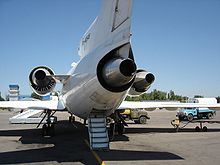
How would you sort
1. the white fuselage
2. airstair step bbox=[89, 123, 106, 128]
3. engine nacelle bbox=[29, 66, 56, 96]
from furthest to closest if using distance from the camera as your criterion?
engine nacelle bbox=[29, 66, 56, 96] < airstair step bbox=[89, 123, 106, 128] < the white fuselage

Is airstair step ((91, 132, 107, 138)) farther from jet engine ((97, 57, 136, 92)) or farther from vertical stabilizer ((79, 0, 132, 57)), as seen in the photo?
vertical stabilizer ((79, 0, 132, 57))

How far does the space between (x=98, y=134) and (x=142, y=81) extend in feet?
Result: 13.3

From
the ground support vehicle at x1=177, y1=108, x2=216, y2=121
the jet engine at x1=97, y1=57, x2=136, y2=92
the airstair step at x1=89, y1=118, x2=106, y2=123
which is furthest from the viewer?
the ground support vehicle at x1=177, y1=108, x2=216, y2=121

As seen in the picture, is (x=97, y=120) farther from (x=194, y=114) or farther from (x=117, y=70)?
(x=194, y=114)

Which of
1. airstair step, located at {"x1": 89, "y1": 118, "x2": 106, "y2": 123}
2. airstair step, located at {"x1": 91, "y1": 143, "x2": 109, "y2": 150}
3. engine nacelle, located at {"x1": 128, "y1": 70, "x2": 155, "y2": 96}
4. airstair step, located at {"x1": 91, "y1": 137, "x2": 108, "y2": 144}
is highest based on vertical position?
engine nacelle, located at {"x1": 128, "y1": 70, "x2": 155, "y2": 96}

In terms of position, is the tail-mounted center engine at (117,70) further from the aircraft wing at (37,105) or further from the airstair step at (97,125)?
the aircraft wing at (37,105)

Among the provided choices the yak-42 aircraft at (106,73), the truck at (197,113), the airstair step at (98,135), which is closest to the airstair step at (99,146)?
the yak-42 aircraft at (106,73)

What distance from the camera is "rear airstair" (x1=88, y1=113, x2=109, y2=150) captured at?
10.7 metres

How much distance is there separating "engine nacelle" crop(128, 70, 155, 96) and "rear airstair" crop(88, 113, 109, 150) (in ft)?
9.98

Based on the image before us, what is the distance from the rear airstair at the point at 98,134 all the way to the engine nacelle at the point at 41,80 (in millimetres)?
5137

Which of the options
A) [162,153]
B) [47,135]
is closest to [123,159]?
[162,153]

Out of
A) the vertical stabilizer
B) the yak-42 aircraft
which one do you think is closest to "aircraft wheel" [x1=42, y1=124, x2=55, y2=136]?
the yak-42 aircraft

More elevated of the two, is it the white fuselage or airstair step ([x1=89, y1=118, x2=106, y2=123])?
the white fuselage

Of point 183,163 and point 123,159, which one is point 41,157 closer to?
point 123,159
